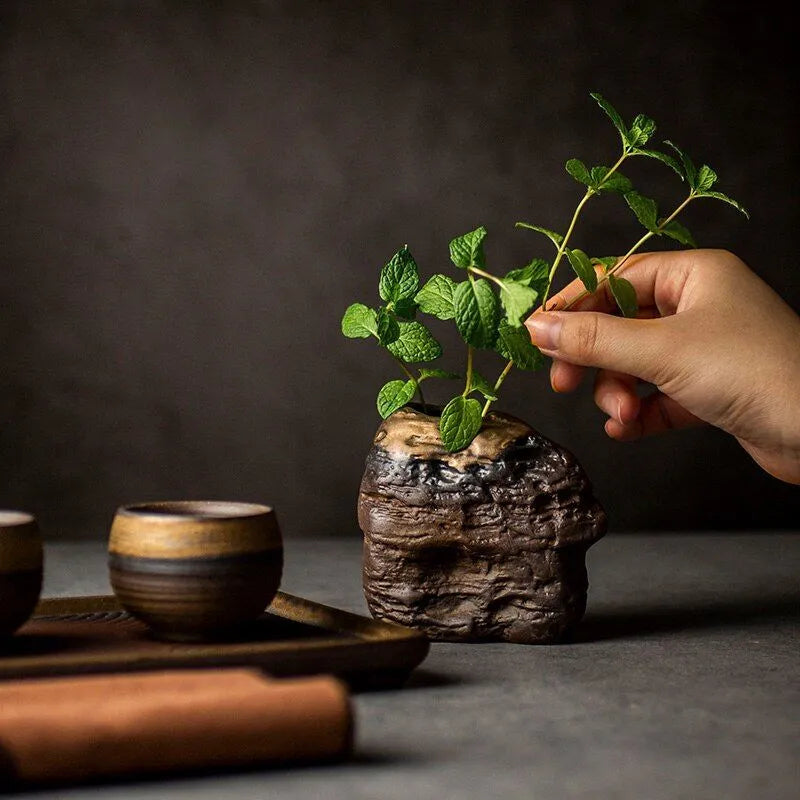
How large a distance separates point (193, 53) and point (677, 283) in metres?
1.21

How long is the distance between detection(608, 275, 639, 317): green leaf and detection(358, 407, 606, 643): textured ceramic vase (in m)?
0.17

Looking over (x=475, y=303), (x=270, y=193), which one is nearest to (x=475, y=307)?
(x=475, y=303)

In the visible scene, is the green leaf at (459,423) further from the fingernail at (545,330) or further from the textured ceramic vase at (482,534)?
the fingernail at (545,330)

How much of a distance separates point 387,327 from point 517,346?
141 millimetres

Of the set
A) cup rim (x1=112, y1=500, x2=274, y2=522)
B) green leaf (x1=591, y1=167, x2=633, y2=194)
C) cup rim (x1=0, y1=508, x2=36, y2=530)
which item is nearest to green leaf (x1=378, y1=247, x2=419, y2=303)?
Result: green leaf (x1=591, y1=167, x2=633, y2=194)

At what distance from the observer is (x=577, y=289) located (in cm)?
144

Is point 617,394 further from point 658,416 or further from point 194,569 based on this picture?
point 194,569

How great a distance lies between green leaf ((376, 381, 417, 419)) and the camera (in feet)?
4.02

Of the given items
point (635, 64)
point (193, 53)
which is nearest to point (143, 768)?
point (193, 53)

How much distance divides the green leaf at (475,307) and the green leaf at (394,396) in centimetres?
11

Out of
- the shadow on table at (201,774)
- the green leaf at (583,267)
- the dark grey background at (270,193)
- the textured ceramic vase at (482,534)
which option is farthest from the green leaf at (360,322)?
the dark grey background at (270,193)

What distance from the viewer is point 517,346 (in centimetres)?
118

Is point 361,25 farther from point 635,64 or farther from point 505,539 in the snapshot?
point 505,539

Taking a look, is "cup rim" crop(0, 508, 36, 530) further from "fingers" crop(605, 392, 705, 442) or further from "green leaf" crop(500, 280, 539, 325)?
"fingers" crop(605, 392, 705, 442)
